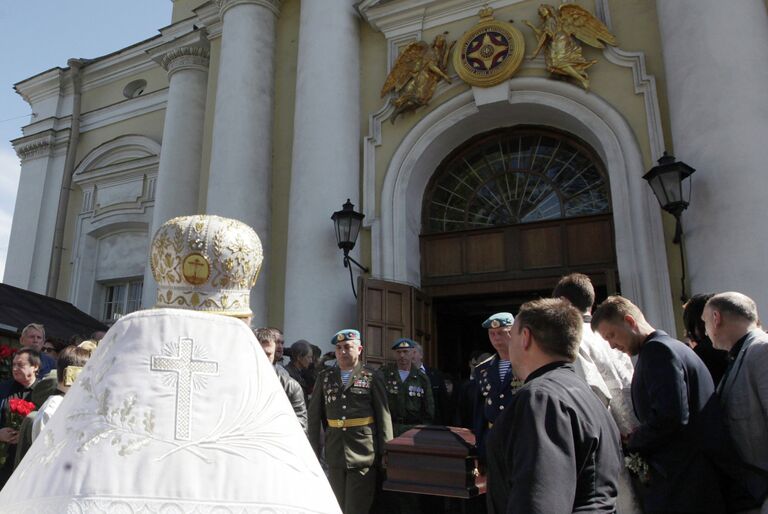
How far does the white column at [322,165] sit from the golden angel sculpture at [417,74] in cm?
73

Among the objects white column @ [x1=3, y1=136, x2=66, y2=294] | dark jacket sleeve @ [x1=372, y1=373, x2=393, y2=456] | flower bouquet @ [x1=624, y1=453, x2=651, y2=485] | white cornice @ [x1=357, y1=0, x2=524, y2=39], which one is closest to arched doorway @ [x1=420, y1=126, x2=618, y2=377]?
white cornice @ [x1=357, y1=0, x2=524, y2=39]

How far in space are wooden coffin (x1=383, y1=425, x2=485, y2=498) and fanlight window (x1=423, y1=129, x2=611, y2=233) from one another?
230 inches

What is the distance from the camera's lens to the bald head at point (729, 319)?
3.20 meters

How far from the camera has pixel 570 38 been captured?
28.6 ft

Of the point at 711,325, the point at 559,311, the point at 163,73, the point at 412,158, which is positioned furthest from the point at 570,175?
the point at 163,73

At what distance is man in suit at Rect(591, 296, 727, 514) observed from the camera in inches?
111

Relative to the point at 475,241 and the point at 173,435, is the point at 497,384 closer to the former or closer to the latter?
the point at 173,435

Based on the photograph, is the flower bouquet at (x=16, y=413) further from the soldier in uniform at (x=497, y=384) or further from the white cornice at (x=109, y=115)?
the white cornice at (x=109, y=115)

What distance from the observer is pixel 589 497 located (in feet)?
6.50

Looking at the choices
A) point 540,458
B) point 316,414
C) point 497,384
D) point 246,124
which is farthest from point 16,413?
point 246,124

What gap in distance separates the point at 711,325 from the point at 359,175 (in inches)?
282

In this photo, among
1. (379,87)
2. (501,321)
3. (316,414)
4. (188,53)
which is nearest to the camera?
(501,321)

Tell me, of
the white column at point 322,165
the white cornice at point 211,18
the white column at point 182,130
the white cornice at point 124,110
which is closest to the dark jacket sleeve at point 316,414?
the white column at point 322,165

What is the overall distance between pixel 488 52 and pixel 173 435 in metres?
8.58
